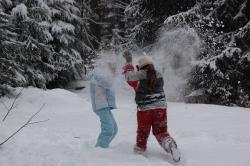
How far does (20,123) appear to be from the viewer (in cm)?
1094

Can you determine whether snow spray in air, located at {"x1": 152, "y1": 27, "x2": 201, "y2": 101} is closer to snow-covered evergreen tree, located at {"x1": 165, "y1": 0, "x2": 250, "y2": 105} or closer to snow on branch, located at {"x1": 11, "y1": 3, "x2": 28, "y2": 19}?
snow-covered evergreen tree, located at {"x1": 165, "y1": 0, "x2": 250, "y2": 105}

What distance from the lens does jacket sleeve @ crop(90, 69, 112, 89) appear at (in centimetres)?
743

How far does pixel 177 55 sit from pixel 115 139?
9747 mm

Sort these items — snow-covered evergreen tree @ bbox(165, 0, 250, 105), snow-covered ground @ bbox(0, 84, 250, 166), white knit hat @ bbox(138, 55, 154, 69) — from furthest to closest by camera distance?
snow-covered evergreen tree @ bbox(165, 0, 250, 105) → white knit hat @ bbox(138, 55, 154, 69) → snow-covered ground @ bbox(0, 84, 250, 166)

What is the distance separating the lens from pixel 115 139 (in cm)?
851

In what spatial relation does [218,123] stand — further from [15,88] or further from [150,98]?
[15,88]

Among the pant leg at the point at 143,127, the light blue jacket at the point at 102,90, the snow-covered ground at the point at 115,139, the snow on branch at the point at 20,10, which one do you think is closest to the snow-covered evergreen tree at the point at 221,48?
the snow-covered ground at the point at 115,139

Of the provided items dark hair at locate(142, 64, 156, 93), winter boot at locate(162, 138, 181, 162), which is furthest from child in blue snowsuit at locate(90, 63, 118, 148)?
winter boot at locate(162, 138, 181, 162)

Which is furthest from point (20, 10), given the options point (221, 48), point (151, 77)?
point (151, 77)

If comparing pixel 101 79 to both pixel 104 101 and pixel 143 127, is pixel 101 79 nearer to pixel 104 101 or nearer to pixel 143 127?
pixel 104 101

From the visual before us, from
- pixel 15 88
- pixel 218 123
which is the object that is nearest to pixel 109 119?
pixel 218 123

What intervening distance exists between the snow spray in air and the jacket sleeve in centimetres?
910

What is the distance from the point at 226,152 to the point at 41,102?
7.70m

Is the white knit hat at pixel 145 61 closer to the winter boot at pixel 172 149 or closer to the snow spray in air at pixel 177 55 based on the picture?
the winter boot at pixel 172 149
